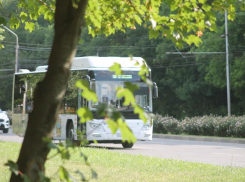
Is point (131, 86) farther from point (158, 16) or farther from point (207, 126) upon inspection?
point (207, 126)

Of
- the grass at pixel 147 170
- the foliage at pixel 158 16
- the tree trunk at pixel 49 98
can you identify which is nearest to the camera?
the tree trunk at pixel 49 98

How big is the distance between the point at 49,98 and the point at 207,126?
29448mm

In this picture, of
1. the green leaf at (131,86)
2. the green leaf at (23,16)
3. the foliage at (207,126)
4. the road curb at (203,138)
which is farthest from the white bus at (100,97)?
the green leaf at (131,86)

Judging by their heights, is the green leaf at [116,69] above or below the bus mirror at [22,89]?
above

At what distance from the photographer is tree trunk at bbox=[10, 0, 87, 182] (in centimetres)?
376

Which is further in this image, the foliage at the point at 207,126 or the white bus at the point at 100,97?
the foliage at the point at 207,126

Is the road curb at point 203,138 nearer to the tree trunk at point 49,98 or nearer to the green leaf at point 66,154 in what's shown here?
the tree trunk at point 49,98

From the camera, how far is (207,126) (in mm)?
32750

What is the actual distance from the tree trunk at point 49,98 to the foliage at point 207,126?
88.8 ft

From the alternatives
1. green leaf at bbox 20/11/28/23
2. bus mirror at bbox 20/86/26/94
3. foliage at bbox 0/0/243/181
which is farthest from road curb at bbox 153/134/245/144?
foliage at bbox 0/0/243/181

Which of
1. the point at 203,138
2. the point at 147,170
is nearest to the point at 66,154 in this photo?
the point at 147,170

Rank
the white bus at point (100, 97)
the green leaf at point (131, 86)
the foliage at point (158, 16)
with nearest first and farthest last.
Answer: the green leaf at point (131, 86) < the foliage at point (158, 16) < the white bus at point (100, 97)

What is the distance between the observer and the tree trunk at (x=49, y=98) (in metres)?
3.76

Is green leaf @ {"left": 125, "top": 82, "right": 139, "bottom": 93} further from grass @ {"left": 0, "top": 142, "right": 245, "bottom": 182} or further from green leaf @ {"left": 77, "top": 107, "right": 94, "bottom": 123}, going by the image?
grass @ {"left": 0, "top": 142, "right": 245, "bottom": 182}
